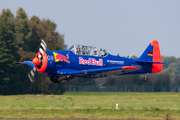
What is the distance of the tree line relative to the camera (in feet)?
220

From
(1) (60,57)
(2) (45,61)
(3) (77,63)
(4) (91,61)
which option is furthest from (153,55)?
(2) (45,61)

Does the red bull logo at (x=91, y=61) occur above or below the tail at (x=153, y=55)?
below

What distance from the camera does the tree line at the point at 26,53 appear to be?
67.1m

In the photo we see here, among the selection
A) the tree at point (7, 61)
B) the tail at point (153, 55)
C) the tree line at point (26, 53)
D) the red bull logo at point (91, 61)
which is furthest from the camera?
the tree at point (7, 61)

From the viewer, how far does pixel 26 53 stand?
7788cm

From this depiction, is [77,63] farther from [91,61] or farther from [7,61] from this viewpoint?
[7,61]

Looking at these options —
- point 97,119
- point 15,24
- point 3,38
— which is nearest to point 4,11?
point 15,24

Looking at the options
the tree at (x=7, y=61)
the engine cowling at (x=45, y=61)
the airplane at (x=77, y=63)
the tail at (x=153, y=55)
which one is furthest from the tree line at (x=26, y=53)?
the engine cowling at (x=45, y=61)

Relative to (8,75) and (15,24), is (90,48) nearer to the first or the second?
(8,75)

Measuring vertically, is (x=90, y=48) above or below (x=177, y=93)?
above

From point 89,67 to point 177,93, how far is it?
5930 cm

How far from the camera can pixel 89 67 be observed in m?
23.5

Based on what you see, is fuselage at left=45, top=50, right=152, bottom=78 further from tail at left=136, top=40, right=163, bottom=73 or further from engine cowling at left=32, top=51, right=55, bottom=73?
tail at left=136, top=40, right=163, bottom=73

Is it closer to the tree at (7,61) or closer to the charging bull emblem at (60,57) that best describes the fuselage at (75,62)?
the charging bull emblem at (60,57)
